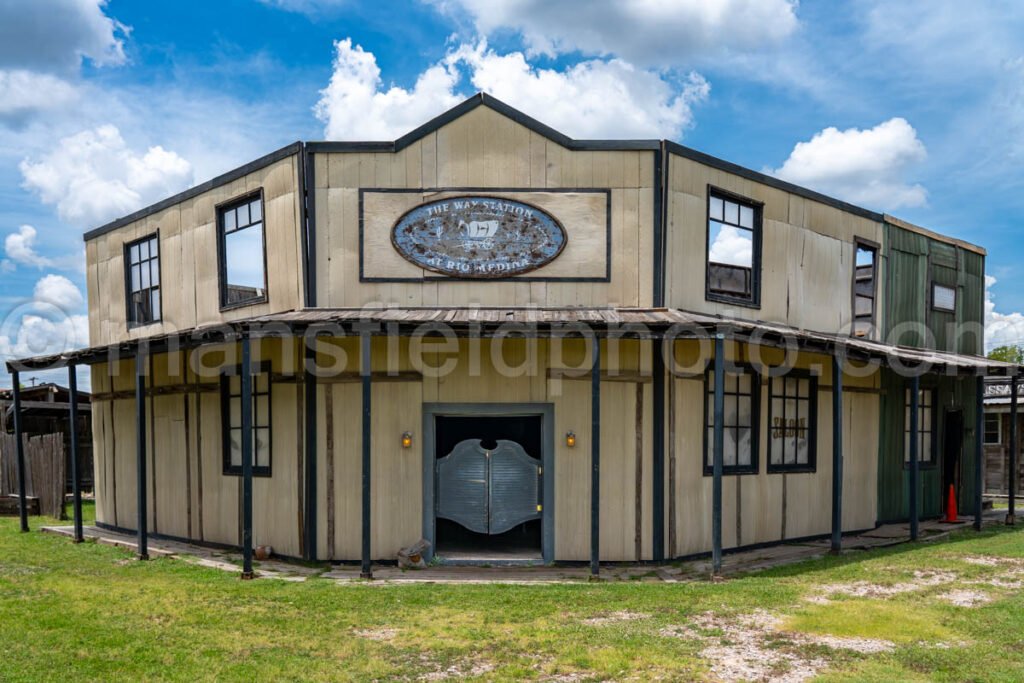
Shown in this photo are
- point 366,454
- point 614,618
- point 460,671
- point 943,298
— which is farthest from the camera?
point 943,298

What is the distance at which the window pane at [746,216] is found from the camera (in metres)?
12.0

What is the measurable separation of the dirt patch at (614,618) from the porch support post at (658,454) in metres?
2.72

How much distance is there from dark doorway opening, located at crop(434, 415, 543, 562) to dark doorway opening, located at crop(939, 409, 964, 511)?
29.6ft

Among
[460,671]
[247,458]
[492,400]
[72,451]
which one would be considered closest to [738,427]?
[492,400]

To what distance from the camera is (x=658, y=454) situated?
34.4ft

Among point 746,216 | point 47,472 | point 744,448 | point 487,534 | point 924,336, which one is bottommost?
point 47,472

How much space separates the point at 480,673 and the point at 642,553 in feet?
15.8

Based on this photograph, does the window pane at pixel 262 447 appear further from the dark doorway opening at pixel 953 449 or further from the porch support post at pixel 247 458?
the dark doorway opening at pixel 953 449

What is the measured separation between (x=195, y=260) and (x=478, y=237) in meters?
5.10

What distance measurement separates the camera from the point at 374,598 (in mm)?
8352

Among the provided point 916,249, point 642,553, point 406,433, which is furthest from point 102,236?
point 916,249

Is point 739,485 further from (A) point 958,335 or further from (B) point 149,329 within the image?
(B) point 149,329

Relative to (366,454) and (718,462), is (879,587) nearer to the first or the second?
(718,462)

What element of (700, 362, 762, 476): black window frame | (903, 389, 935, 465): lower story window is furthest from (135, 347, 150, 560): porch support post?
(903, 389, 935, 465): lower story window
